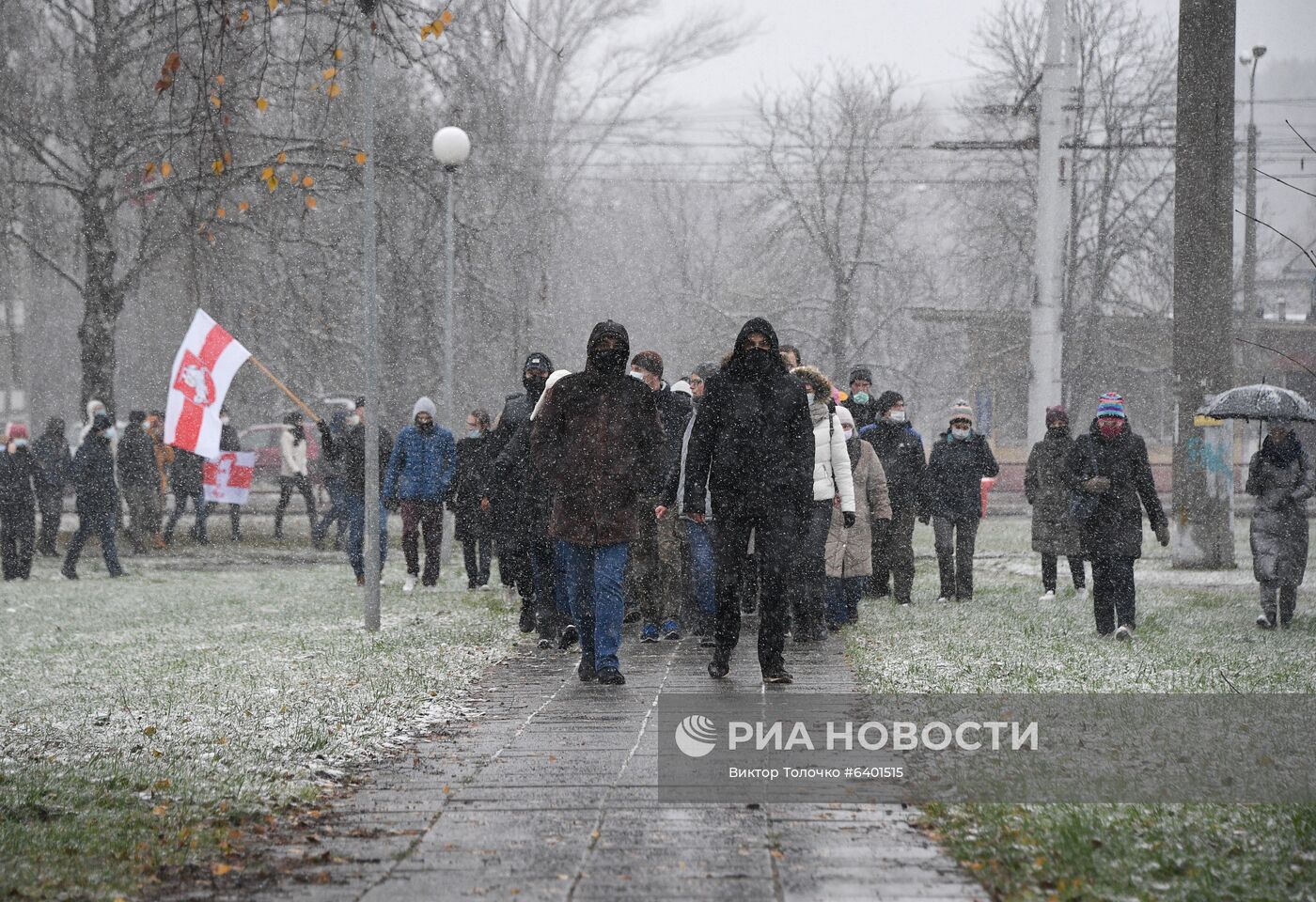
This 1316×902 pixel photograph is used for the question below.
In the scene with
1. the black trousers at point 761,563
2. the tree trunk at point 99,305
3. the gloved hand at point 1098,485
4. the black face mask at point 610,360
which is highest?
the tree trunk at point 99,305

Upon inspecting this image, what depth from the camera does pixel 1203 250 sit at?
662 inches

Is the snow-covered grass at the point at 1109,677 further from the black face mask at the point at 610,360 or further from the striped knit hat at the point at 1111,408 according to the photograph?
the black face mask at the point at 610,360

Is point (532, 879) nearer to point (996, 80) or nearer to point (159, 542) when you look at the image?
point (159, 542)

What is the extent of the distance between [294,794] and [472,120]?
48.1 feet

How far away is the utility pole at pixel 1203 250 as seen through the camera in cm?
1677

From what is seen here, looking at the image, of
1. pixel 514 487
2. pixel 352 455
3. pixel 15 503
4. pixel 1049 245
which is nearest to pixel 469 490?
pixel 352 455

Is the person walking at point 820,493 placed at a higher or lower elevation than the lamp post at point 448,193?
lower

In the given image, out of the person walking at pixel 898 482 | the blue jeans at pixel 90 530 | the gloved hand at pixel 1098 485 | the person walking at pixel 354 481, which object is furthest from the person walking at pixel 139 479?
the gloved hand at pixel 1098 485

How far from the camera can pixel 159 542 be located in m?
22.9

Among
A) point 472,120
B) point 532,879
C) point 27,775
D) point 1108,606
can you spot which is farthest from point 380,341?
point 532,879

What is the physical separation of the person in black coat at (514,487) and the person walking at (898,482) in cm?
352

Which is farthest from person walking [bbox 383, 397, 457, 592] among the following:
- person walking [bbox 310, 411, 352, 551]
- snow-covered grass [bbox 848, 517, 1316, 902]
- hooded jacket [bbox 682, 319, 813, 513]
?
hooded jacket [bbox 682, 319, 813, 513]

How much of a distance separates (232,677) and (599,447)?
9.10 ft

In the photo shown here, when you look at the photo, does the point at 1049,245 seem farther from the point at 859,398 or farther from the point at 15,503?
the point at 15,503
